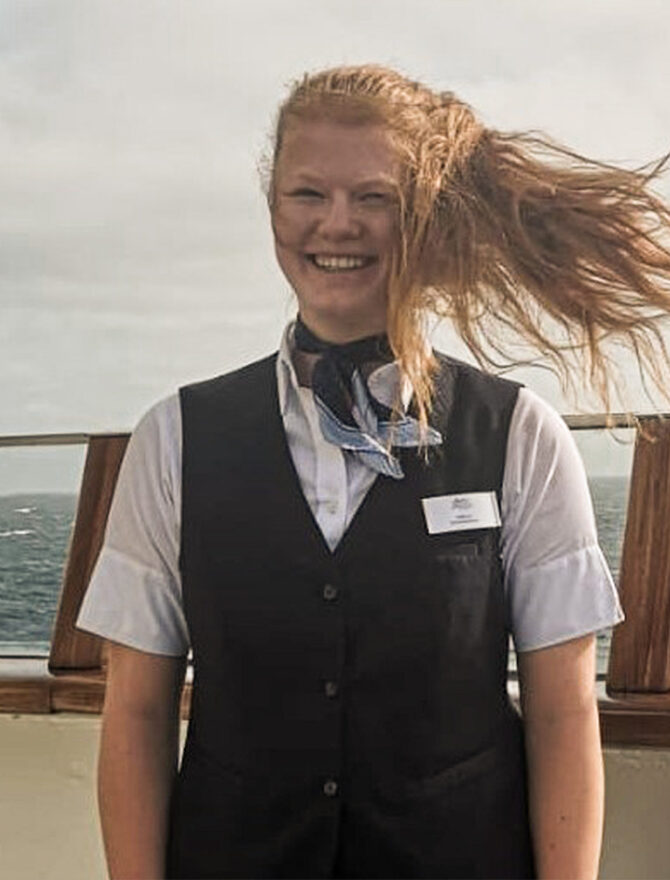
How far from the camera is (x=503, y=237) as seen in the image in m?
1.21

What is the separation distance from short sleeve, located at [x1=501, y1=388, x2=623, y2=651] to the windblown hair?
10 centimetres

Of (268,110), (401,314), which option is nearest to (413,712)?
(401,314)

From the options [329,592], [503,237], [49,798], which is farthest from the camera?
[49,798]

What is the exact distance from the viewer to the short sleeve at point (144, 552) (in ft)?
3.75

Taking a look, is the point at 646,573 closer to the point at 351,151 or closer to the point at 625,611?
the point at 625,611

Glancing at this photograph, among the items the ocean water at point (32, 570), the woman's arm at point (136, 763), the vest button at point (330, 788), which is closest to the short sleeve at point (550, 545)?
the vest button at point (330, 788)

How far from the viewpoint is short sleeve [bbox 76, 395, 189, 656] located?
114 centimetres

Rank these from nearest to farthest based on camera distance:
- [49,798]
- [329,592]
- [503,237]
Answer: [329,592] → [503,237] → [49,798]


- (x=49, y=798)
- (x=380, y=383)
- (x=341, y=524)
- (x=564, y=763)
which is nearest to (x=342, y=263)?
(x=380, y=383)

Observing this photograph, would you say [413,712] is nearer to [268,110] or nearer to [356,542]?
[356,542]

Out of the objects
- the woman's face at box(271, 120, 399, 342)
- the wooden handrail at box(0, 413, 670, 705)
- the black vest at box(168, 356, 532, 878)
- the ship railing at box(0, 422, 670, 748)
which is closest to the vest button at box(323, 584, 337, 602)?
the black vest at box(168, 356, 532, 878)

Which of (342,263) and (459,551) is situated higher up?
(342,263)

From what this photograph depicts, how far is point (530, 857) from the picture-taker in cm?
114

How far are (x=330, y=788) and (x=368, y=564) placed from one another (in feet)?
0.61
